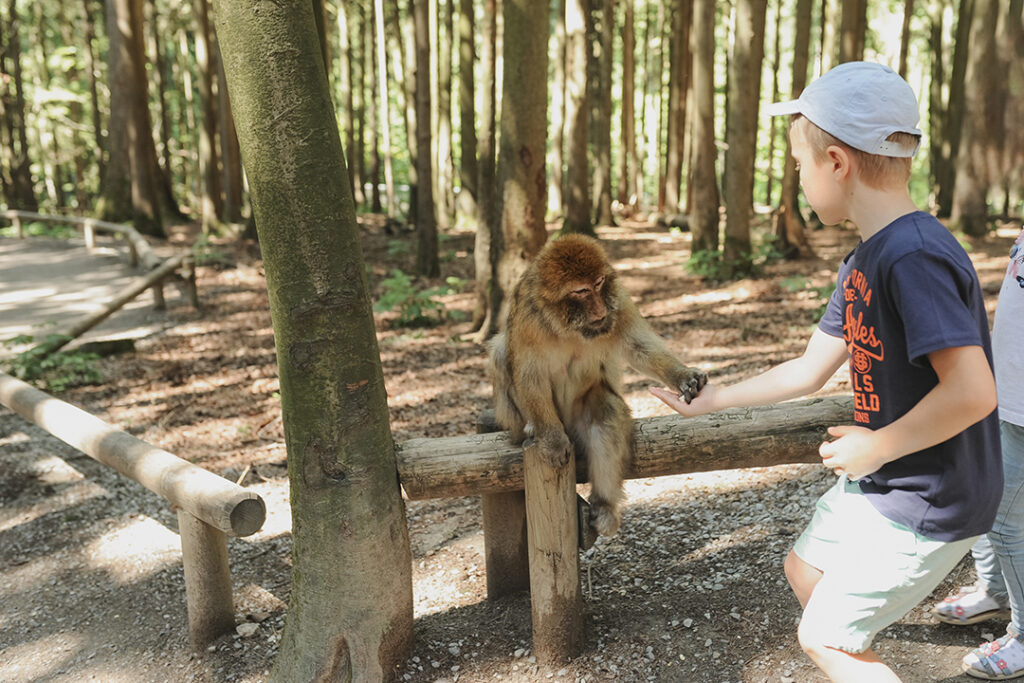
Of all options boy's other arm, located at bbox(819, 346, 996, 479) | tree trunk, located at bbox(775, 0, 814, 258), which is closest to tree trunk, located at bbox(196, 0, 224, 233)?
tree trunk, located at bbox(775, 0, 814, 258)

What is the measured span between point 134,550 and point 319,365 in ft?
8.16

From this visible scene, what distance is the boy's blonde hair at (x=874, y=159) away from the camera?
1896mm

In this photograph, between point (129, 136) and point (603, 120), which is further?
point (603, 120)

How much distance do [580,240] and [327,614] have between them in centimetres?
172

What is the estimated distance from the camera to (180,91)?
31766mm

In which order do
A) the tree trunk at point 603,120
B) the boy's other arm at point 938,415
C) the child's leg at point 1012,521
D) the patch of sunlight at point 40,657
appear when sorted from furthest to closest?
the tree trunk at point 603,120 < the patch of sunlight at point 40,657 < the child's leg at point 1012,521 < the boy's other arm at point 938,415

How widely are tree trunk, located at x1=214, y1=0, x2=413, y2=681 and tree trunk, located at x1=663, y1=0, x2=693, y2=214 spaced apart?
17.4 metres

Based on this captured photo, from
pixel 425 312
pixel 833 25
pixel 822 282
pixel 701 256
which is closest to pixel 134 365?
pixel 425 312

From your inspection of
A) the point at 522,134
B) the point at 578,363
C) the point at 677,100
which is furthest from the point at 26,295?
the point at 677,100

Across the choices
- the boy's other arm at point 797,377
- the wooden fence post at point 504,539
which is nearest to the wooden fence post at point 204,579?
the wooden fence post at point 504,539

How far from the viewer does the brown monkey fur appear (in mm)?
3072

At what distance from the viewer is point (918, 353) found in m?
1.73

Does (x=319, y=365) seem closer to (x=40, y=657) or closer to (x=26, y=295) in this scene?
(x=40, y=657)

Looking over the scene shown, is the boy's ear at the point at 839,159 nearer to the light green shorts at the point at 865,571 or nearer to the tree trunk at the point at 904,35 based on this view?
the light green shorts at the point at 865,571
